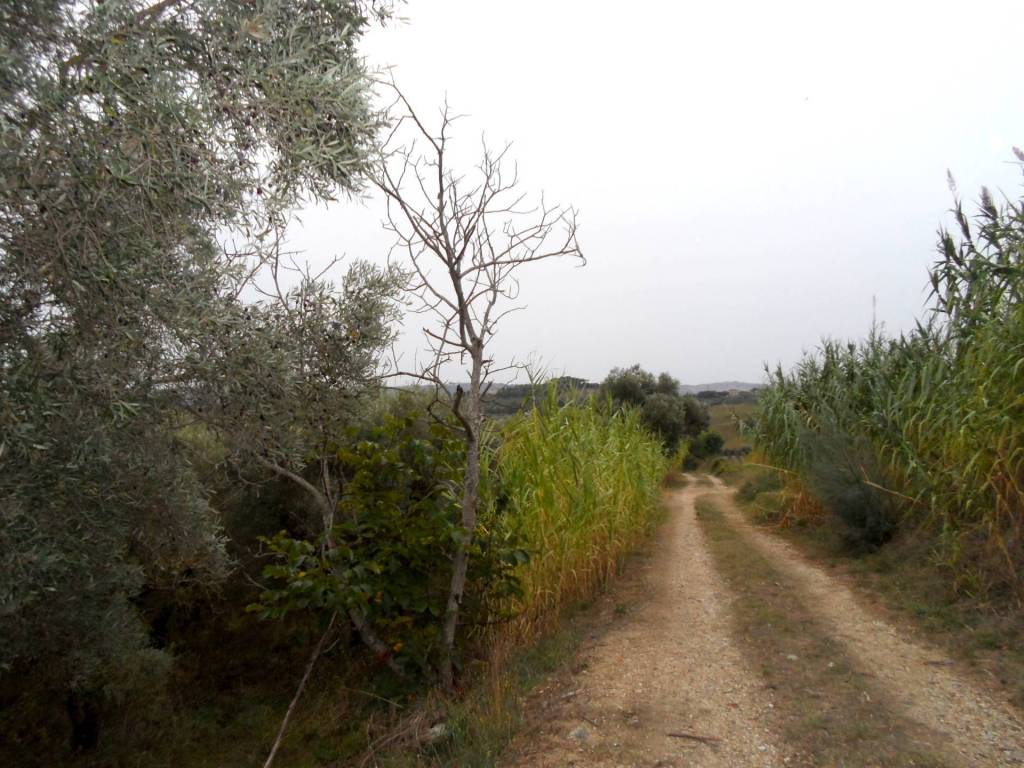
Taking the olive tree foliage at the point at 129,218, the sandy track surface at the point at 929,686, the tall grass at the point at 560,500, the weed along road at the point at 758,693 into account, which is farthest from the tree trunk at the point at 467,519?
the sandy track surface at the point at 929,686

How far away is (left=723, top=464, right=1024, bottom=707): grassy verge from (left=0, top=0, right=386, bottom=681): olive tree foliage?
17.3 feet

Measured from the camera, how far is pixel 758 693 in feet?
15.5

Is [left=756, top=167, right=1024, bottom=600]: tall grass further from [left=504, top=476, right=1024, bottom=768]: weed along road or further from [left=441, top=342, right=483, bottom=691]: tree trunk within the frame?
[left=441, top=342, right=483, bottom=691]: tree trunk

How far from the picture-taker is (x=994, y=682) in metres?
4.64

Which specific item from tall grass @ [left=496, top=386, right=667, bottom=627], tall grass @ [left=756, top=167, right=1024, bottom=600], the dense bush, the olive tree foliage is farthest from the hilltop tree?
the olive tree foliage

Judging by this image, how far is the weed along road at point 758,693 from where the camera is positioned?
3889mm

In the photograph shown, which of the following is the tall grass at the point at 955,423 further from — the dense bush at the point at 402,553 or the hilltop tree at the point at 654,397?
the hilltop tree at the point at 654,397

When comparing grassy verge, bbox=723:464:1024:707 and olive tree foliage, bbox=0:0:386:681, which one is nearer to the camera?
olive tree foliage, bbox=0:0:386:681

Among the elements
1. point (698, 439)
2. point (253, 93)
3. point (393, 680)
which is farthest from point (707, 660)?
point (698, 439)

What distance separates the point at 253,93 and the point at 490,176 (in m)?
1.91

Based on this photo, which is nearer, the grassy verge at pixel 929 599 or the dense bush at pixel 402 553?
the grassy verge at pixel 929 599

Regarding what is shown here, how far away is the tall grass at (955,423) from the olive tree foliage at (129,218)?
575 cm

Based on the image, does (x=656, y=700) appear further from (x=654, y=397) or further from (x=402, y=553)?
(x=654, y=397)

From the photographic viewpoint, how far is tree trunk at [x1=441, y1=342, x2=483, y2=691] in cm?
514
